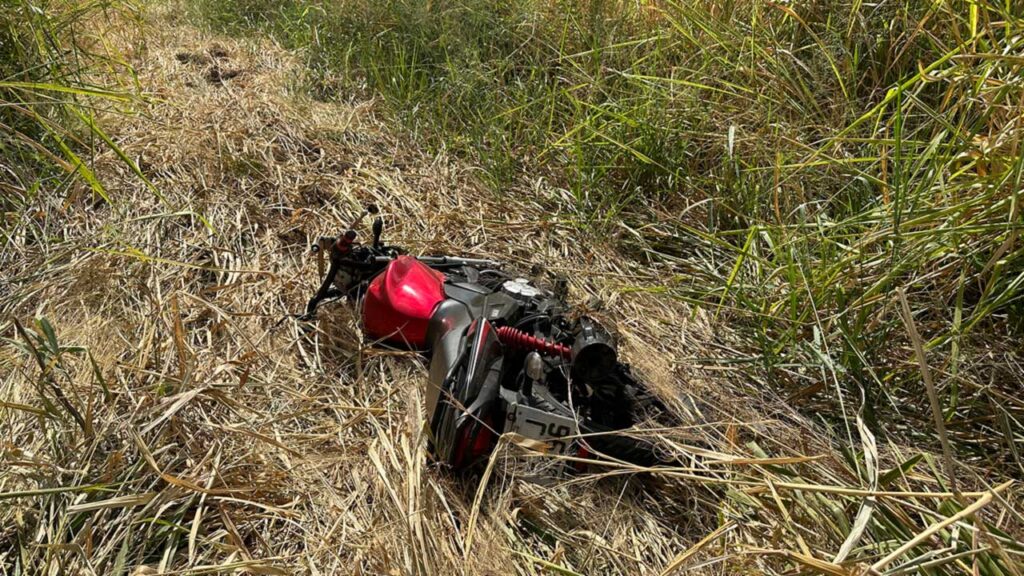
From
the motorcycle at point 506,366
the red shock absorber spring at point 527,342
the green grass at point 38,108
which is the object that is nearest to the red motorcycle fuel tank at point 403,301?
the motorcycle at point 506,366

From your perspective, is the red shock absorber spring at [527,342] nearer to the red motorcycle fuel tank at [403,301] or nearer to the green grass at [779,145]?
the red motorcycle fuel tank at [403,301]

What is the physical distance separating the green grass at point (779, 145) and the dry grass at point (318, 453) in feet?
0.60

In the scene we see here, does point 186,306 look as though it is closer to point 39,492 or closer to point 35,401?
point 35,401

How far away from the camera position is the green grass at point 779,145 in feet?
4.74

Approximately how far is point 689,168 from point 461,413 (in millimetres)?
1417

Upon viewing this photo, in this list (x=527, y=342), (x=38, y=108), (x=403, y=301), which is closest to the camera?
(x=527, y=342)

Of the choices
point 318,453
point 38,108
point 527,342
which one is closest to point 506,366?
point 527,342

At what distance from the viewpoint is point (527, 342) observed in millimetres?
1381

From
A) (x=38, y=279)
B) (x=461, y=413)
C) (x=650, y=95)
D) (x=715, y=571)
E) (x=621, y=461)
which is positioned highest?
(x=650, y=95)

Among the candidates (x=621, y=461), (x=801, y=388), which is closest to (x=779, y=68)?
(x=801, y=388)

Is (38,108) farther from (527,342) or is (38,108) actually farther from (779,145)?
(779,145)

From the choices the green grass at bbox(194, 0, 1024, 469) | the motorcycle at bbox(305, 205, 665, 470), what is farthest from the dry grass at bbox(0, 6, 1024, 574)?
the green grass at bbox(194, 0, 1024, 469)

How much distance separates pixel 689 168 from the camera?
2232mm

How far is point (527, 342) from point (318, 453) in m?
0.53
